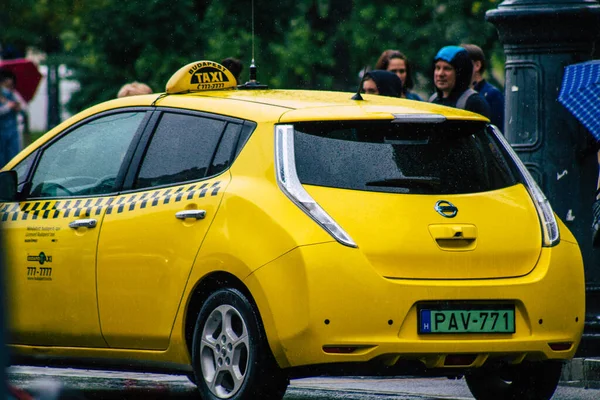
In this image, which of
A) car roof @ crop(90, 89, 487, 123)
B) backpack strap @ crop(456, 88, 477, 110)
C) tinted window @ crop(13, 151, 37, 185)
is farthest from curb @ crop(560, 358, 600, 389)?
tinted window @ crop(13, 151, 37, 185)

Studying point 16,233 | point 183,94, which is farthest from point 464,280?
point 16,233

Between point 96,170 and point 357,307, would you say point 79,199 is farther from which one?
point 357,307

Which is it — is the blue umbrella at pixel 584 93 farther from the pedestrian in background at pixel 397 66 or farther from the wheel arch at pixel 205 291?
the wheel arch at pixel 205 291

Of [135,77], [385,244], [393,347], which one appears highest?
[385,244]

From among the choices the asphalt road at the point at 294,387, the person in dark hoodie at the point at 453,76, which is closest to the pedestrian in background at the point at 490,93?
the person in dark hoodie at the point at 453,76

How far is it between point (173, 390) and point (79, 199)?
1457mm

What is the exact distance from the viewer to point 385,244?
6.23 m

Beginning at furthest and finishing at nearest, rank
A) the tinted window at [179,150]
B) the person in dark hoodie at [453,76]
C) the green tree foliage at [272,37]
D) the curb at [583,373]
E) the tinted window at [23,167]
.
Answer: the green tree foliage at [272,37] → the person in dark hoodie at [453,76] → the curb at [583,373] → the tinted window at [23,167] → the tinted window at [179,150]

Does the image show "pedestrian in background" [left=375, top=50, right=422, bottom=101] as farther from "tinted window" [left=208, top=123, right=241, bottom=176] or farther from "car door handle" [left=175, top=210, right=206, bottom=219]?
"car door handle" [left=175, top=210, right=206, bottom=219]

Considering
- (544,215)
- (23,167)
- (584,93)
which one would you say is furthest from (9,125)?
(544,215)

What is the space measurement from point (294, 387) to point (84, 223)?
1853mm

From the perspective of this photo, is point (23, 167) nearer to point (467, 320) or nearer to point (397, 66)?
point (467, 320)

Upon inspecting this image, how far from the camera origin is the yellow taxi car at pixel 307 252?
20.3ft

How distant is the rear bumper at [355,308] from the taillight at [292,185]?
0.25 feet
